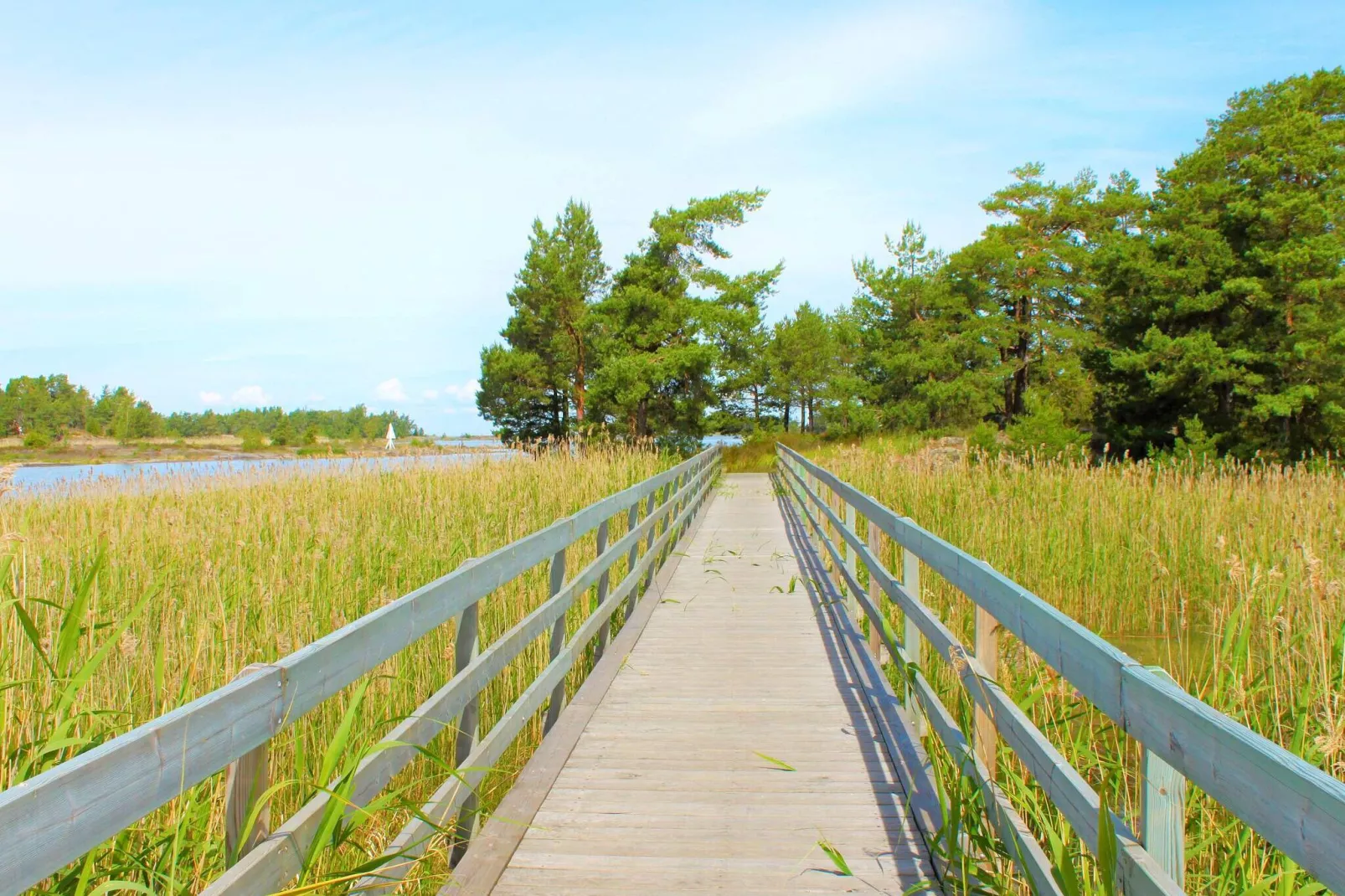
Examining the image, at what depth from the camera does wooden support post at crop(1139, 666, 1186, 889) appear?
174cm

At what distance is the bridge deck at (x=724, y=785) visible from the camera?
9.68 feet

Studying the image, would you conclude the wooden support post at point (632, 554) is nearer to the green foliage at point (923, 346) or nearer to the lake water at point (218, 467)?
the lake water at point (218, 467)

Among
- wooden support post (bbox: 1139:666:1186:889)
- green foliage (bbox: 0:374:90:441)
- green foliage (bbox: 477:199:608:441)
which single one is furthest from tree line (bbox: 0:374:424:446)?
wooden support post (bbox: 1139:666:1186:889)

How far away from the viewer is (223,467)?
13211mm

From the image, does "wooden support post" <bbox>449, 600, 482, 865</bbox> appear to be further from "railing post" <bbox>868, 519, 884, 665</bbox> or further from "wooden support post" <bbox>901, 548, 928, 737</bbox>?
"railing post" <bbox>868, 519, 884, 665</bbox>

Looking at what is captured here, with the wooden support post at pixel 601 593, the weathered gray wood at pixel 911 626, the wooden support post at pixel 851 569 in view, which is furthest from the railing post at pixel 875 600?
the wooden support post at pixel 601 593

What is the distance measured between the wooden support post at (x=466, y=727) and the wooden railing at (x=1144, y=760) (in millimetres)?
1602

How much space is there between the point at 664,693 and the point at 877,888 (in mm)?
2381

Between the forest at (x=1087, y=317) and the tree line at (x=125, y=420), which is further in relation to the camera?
the tree line at (x=125, y=420)

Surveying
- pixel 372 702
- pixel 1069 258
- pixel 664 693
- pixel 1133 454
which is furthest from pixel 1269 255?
pixel 372 702

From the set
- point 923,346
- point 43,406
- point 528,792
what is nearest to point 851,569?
point 528,792

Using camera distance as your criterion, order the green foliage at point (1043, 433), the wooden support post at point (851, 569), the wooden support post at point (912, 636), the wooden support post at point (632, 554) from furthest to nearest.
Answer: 1. the green foliage at point (1043, 433)
2. the wooden support post at point (632, 554)
3. the wooden support post at point (851, 569)
4. the wooden support post at point (912, 636)

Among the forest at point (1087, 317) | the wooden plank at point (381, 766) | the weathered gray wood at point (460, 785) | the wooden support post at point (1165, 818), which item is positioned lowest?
the weathered gray wood at point (460, 785)

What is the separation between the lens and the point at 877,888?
282cm
